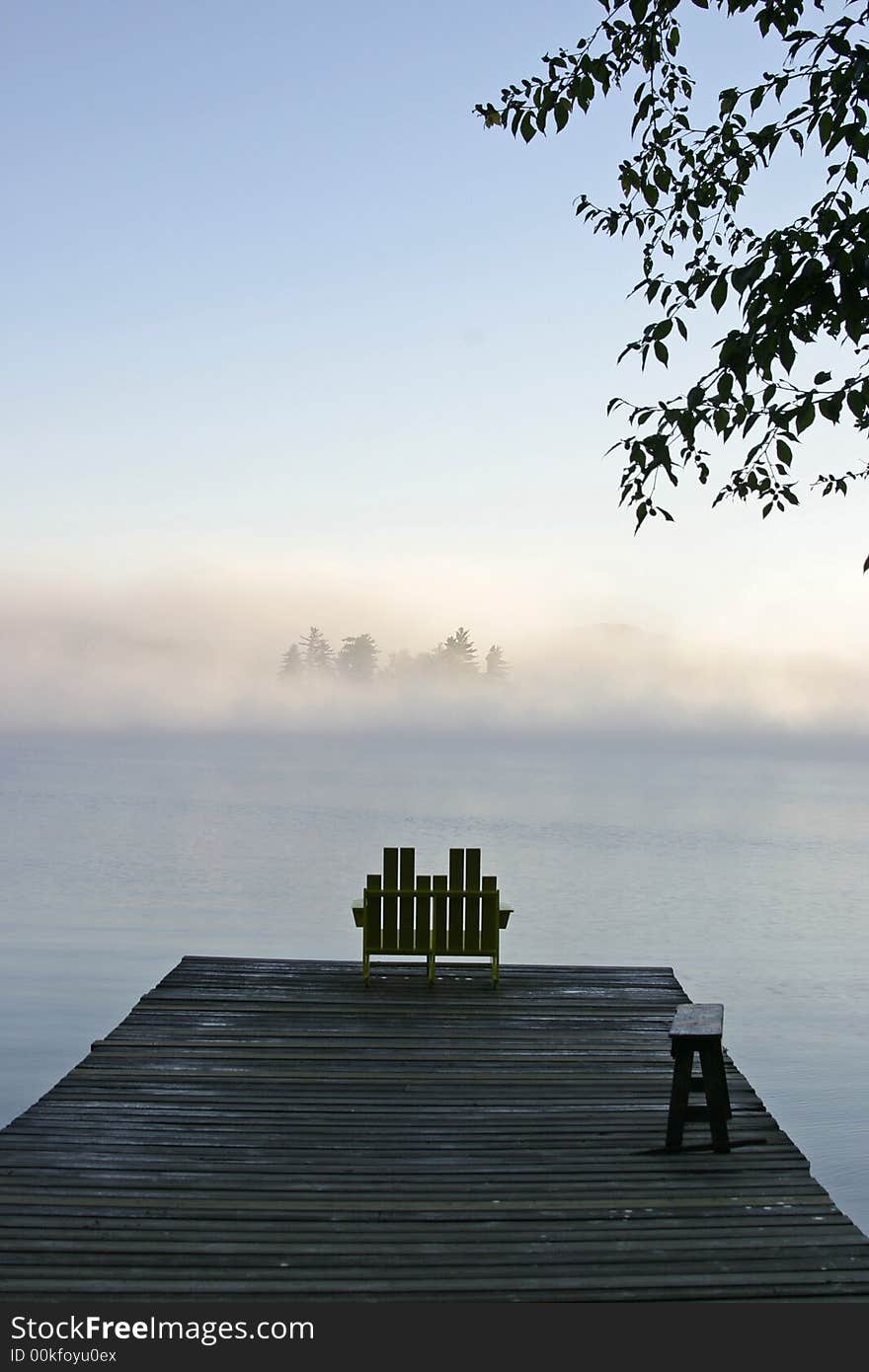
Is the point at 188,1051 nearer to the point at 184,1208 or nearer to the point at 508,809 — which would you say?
the point at 184,1208

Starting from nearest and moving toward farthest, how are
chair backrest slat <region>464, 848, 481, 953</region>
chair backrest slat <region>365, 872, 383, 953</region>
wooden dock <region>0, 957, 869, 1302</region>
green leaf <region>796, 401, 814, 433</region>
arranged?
green leaf <region>796, 401, 814, 433</region>, wooden dock <region>0, 957, 869, 1302</region>, chair backrest slat <region>365, 872, 383, 953</region>, chair backrest slat <region>464, 848, 481, 953</region>

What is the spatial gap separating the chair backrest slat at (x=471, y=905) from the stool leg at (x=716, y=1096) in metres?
3.55

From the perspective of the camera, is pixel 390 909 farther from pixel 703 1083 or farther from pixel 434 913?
pixel 703 1083

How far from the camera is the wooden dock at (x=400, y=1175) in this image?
15.6 feet

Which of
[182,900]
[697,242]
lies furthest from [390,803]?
[697,242]

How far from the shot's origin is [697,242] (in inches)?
252

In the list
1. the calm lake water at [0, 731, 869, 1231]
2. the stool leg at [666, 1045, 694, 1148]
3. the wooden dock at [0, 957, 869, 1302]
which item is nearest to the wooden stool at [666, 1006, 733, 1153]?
the stool leg at [666, 1045, 694, 1148]

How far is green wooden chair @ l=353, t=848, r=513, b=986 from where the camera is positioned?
9.62 metres

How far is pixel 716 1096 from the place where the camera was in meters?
6.20

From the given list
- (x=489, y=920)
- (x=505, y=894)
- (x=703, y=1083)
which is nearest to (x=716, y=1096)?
(x=703, y=1083)

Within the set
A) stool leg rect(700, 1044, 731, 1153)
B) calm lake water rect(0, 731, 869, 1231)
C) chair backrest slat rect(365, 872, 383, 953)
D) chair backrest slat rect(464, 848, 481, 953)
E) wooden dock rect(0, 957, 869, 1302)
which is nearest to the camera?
wooden dock rect(0, 957, 869, 1302)

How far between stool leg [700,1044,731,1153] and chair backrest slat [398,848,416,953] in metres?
3.65

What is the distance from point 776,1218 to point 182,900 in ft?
72.8

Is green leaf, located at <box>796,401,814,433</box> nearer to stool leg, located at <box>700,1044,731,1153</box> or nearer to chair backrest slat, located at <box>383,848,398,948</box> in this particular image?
stool leg, located at <box>700,1044,731,1153</box>
